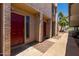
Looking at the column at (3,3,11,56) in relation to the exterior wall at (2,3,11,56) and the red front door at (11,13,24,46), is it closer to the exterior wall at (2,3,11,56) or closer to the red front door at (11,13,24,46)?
the exterior wall at (2,3,11,56)

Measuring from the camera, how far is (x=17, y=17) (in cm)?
902

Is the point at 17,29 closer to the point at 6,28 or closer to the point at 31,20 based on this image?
the point at 31,20

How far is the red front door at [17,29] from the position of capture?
8.40 metres

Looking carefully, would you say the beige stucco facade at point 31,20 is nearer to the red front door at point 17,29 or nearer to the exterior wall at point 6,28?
the exterior wall at point 6,28

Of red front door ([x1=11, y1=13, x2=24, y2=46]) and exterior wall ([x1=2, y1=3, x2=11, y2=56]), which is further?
red front door ([x1=11, y1=13, x2=24, y2=46])

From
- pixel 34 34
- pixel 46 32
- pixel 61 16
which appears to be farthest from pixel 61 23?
pixel 34 34

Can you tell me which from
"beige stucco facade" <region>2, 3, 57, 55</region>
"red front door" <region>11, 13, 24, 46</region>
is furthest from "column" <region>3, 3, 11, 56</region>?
"red front door" <region>11, 13, 24, 46</region>

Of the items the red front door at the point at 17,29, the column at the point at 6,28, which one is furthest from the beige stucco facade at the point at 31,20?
the red front door at the point at 17,29

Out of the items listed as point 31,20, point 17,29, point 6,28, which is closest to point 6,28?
point 6,28

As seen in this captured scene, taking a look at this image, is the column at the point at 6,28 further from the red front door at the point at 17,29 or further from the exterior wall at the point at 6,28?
the red front door at the point at 17,29

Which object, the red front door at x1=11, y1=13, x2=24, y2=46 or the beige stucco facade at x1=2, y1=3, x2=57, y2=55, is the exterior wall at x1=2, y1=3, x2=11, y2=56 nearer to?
the beige stucco facade at x1=2, y1=3, x2=57, y2=55

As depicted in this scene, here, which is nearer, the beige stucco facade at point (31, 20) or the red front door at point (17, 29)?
the beige stucco facade at point (31, 20)

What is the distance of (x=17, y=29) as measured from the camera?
904 centimetres

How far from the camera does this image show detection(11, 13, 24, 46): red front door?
331 inches
